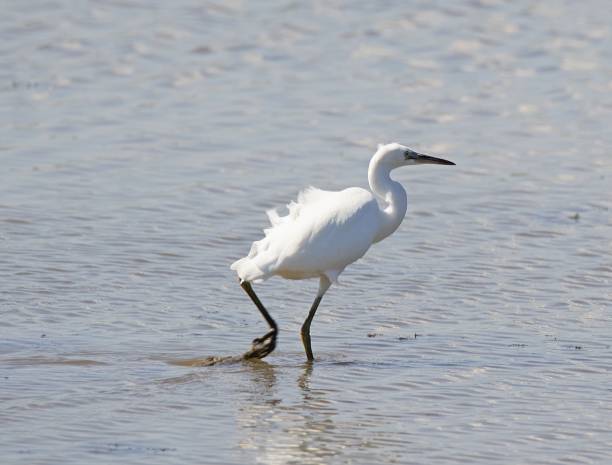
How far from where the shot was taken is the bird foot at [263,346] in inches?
339

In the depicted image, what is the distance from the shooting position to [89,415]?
289 inches

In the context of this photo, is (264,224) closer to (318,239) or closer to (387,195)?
(387,195)

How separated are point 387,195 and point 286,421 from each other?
6.80 ft

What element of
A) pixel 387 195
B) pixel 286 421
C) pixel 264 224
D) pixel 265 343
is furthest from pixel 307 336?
pixel 264 224

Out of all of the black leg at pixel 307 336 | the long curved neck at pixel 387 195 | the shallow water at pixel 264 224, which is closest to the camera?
the shallow water at pixel 264 224

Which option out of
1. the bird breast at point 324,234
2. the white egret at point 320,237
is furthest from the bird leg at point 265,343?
the bird breast at point 324,234

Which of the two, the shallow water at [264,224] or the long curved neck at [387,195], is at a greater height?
the long curved neck at [387,195]

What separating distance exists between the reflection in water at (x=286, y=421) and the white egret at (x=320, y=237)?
18.5 inches

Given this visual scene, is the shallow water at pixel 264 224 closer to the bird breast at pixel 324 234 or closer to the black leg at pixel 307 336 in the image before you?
the black leg at pixel 307 336

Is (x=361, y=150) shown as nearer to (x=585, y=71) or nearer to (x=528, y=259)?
(x=528, y=259)

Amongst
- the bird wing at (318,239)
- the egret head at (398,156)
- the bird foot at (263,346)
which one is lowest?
the bird foot at (263,346)

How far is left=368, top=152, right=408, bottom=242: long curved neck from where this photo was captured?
29.3 feet

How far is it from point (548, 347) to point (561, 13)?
14.7 metres

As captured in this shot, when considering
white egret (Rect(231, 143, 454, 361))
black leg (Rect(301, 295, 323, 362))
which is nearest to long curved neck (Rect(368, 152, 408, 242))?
white egret (Rect(231, 143, 454, 361))
